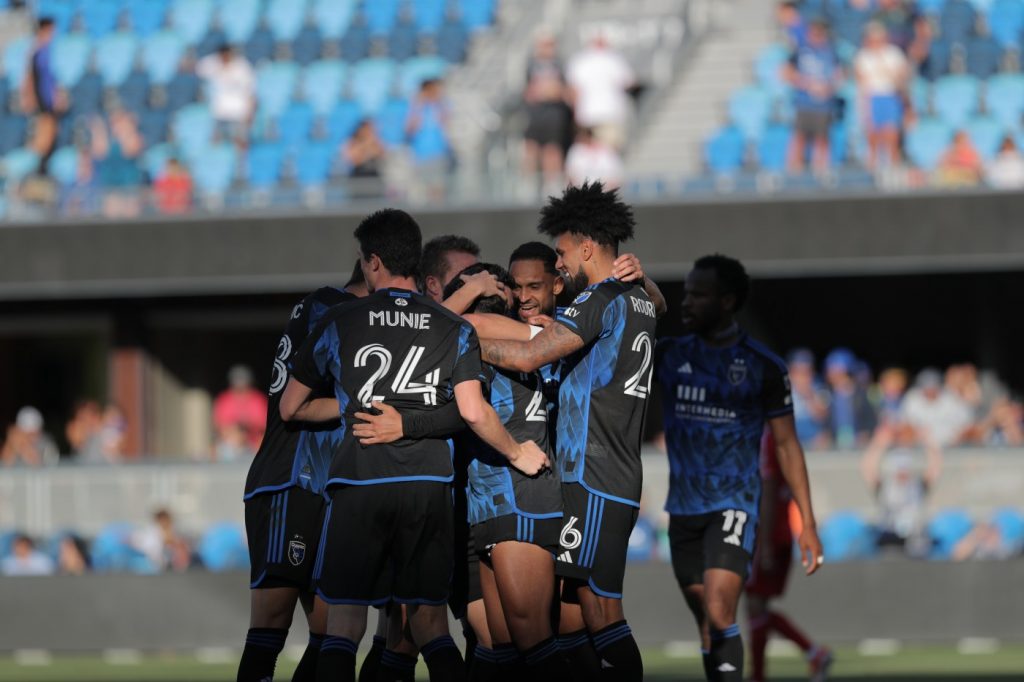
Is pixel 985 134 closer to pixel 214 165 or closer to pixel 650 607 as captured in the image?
pixel 650 607

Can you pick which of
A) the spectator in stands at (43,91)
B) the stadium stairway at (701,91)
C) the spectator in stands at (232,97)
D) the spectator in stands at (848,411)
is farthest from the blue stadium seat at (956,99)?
the spectator in stands at (43,91)

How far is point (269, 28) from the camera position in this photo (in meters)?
23.1

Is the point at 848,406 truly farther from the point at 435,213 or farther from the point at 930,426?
the point at 435,213

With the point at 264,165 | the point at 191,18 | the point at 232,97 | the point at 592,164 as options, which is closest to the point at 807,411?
the point at 592,164

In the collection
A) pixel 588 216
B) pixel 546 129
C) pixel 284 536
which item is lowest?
pixel 284 536

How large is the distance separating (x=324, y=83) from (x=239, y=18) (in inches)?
89.0

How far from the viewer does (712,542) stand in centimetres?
900

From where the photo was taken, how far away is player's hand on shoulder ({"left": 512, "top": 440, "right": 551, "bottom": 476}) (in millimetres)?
7555

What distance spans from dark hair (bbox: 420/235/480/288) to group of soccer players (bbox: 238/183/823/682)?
14 mm

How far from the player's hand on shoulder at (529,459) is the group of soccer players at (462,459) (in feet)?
0.03

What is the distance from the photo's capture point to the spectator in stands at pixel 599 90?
61.2 ft

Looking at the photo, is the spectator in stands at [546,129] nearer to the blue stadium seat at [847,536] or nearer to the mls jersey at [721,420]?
the blue stadium seat at [847,536]

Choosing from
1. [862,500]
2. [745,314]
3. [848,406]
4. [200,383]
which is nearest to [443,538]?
[862,500]

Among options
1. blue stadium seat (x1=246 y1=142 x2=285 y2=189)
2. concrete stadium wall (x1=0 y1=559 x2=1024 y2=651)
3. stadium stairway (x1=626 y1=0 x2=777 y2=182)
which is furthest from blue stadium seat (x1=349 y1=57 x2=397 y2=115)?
concrete stadium wall (x1=0 y1=559 x2=1024 y2=651)
